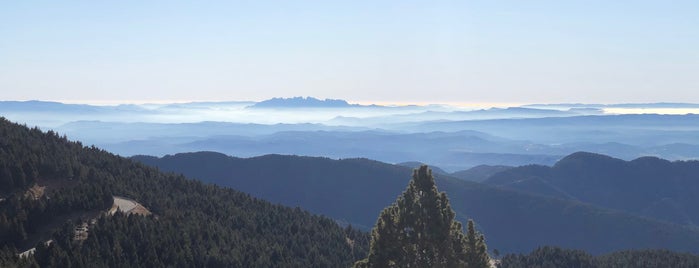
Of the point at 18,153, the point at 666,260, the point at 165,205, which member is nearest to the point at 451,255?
the point at 165,205

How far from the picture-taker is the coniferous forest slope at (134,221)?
219 feet

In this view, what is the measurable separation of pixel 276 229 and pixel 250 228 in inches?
151

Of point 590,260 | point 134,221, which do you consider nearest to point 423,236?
point 134,221

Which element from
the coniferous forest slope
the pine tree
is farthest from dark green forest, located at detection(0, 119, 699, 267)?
the pine tree

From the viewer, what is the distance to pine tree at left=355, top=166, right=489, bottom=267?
107 ft

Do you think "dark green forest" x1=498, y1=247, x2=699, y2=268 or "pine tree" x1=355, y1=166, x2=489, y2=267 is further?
"dark green forest" x1=498, y1=247, x2=699, y2=268

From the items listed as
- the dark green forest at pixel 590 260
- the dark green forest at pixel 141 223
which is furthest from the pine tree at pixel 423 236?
the dark green forest at pixel 590 260

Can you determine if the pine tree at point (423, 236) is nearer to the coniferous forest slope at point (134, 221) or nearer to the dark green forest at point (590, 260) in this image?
the coniferous forest slope at point (134, 221)

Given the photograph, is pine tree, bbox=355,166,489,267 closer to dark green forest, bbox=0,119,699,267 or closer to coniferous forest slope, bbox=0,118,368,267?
coniferous forest slope, bbox=0,118,368,267

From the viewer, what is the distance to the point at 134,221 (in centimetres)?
7262

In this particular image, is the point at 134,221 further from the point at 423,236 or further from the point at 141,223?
the point at 423,236

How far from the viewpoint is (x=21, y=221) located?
6831cm

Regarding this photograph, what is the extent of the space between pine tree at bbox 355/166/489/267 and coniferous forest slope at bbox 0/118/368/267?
31724 millimetres

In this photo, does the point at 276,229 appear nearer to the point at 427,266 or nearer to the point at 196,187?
the point at 196,187
